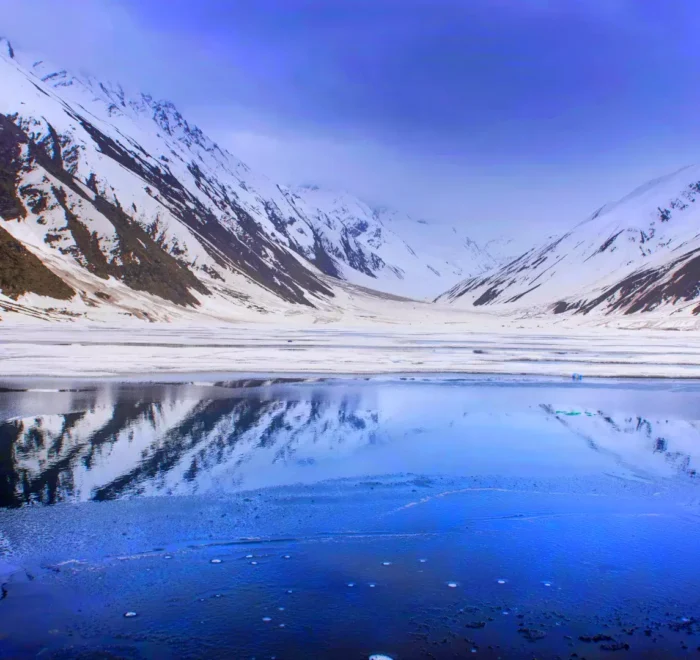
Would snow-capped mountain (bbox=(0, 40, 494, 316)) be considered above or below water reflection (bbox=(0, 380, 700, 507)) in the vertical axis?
above

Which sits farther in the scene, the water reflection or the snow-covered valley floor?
the snow-covered valley floor

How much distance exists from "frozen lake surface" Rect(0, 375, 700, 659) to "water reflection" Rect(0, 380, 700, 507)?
10 centimetres

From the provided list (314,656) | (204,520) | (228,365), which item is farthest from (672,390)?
(314,656)

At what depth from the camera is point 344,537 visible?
36.7 feet

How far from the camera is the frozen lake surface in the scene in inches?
318

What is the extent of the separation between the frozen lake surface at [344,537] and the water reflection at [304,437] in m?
0.10

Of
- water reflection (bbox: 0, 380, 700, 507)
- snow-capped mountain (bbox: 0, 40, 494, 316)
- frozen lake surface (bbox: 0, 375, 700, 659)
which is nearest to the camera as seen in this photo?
frozen lake surface (bbox: 0, 375, 700, 659)

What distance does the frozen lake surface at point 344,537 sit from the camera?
8.07 m

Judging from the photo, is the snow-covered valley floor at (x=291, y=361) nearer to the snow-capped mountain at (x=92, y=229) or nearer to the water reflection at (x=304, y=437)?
the water reflection at (x=304, y=437)

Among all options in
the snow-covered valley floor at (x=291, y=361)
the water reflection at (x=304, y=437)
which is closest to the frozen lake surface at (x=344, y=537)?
the water reflection at (x=304, y=437)

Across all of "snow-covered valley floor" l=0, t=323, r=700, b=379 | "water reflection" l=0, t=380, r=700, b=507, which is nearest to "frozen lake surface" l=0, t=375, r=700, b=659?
"water reflection" l=0, t=380, r=700, b=507

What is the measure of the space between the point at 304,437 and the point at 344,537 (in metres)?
7.82

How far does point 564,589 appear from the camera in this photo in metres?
9.38

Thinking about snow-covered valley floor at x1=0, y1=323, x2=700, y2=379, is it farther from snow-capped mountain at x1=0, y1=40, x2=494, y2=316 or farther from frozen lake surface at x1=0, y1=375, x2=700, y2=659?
snow-capped mountain at x1=0, y1=40, x2=494, y2=316
